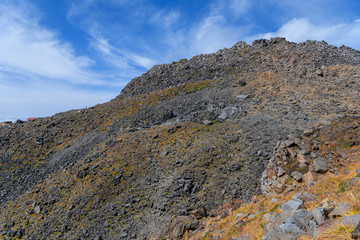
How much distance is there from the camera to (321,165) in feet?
43.2

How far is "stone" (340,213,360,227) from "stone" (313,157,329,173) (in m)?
8.40

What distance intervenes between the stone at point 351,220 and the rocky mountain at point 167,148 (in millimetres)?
8984

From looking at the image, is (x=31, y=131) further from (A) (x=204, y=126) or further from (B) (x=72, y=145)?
(A) (x=204, y=126)

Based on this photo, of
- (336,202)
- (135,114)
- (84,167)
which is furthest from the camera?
(135,114)

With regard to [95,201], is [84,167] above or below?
above

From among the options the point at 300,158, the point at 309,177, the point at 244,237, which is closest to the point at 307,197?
the point at 244,237

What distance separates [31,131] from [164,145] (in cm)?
2162

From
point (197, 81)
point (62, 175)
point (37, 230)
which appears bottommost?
point (37, 230)

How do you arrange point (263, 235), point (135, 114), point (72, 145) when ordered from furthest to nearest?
1. point (135, 114)
2. point (72, 145)
3. point (263, 235)

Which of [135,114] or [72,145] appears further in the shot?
[135,114]

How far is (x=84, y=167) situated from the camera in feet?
68.1

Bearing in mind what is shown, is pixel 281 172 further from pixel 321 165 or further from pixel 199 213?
pixel 199 213

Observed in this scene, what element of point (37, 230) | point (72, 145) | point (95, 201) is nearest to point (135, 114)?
point (72, 145)

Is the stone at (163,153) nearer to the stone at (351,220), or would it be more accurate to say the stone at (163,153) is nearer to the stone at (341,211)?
the stone at (341,211)
